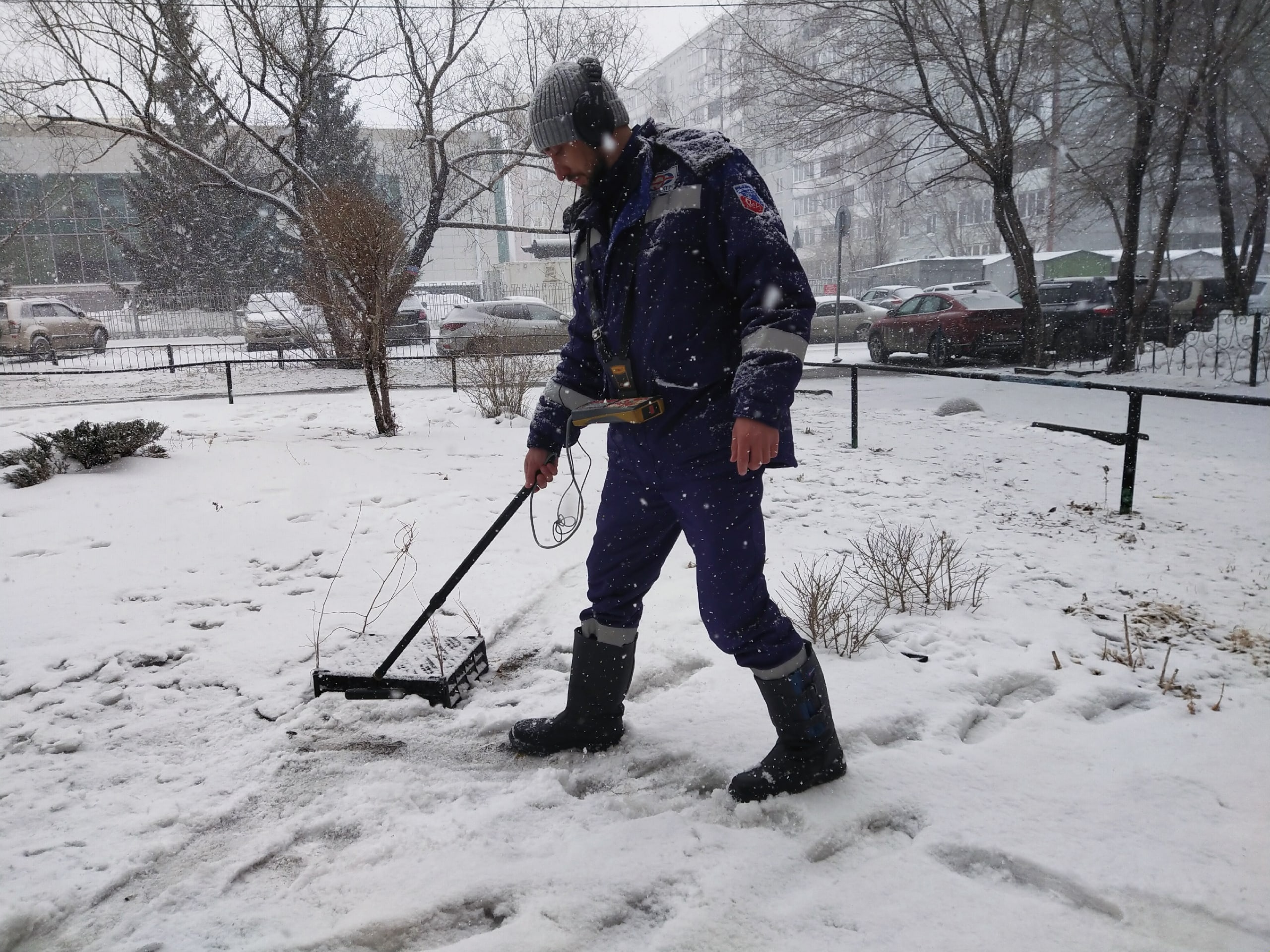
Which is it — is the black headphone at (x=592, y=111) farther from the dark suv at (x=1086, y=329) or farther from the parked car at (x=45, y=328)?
the parked car at (x=45, y=328)

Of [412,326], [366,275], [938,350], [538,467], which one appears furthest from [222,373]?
[538,467]

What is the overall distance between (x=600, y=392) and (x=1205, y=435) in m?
7.79

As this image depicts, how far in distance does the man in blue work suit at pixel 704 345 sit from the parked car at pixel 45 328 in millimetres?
19988

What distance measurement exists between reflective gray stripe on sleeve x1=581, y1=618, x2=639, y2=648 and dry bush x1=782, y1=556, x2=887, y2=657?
98 cm

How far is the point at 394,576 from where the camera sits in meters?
4.24

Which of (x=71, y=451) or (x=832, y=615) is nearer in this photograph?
(x=832, y=615)

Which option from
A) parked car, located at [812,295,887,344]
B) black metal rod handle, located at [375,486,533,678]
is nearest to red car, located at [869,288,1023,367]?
parked car, located at [812,295,887,344]

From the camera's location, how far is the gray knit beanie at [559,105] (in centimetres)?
214

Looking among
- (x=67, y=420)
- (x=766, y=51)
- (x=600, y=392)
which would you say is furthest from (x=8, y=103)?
(x=600, y=392)

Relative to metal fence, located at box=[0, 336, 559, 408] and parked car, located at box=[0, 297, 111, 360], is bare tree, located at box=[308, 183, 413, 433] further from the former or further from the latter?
parked car, located at box=[0, 297, 111, 360]

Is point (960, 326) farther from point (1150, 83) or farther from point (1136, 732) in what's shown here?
point (1136, 732)

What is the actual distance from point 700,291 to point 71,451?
525 centimetres

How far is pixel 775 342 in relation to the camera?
1.96 meters

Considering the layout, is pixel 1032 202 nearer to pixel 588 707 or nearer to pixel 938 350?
pixel 938 350
